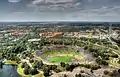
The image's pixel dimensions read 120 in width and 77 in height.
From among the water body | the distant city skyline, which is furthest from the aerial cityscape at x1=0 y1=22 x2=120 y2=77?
the distant city skyline

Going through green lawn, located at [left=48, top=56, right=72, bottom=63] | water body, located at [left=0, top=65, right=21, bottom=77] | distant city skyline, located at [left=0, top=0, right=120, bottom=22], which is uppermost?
distant city skyline, located at [left=0, top=0, right=120, bottom=22]

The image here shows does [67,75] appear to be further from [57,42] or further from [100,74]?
[57,42]

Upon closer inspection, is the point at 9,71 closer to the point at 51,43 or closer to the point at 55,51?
the point at 55,51

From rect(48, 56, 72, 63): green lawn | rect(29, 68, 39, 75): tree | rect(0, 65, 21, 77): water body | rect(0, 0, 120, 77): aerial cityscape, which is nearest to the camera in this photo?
rect(29, 68, 39, 75): tree

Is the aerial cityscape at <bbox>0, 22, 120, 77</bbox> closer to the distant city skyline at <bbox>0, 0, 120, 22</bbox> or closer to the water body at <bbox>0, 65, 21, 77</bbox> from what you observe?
the water body at <bbox>0, 65, 21, 77</bbox>

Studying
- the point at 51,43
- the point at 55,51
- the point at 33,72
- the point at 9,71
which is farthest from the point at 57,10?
the point at 9,71

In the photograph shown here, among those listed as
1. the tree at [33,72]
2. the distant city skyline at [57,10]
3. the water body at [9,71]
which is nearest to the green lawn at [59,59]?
the tree at [33,72]

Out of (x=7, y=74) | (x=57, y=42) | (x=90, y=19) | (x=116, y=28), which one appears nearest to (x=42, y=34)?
(x=57, y=42)

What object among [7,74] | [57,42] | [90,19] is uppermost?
[90,19]
